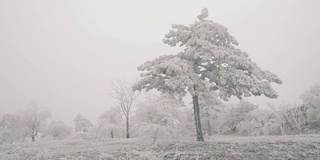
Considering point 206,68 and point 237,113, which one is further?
point 237,113

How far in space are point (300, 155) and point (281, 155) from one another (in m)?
0.96

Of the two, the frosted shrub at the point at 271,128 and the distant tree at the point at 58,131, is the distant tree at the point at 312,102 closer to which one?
the frosted shrub at the point at 271,128

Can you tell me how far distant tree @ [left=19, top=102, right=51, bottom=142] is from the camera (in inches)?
1896

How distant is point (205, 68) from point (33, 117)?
43.0 m

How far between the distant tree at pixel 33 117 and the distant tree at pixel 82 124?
8.06 metres

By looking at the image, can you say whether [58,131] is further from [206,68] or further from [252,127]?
[206,68]

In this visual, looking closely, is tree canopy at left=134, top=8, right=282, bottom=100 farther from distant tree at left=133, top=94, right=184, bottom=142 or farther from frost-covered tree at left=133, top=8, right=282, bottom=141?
distant tree at left=133, top=94, right=184, bottom=142

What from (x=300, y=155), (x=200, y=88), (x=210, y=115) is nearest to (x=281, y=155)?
(x=300, y=155)

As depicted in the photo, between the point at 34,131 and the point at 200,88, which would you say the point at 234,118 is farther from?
the point at 34,131

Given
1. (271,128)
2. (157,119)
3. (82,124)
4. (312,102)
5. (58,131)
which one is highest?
(312,102)

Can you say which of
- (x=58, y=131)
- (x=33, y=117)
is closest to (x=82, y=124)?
(x=33, y=117)

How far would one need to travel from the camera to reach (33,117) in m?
48.6

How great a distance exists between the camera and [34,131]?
50844 mm

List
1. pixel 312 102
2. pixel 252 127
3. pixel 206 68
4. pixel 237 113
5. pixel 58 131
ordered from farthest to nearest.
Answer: pixel 58 131 < pixel 237 113 < pixel 252 127 < pixel 312 102 < pixel 206 68
